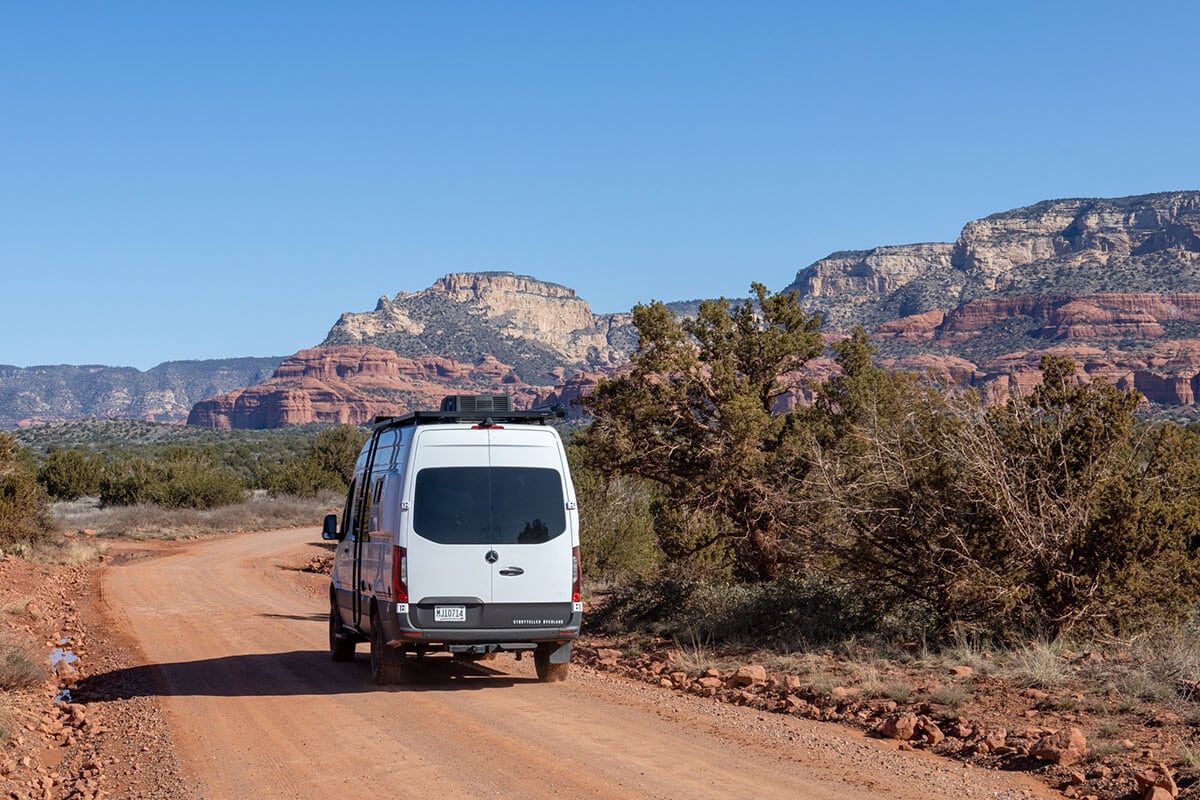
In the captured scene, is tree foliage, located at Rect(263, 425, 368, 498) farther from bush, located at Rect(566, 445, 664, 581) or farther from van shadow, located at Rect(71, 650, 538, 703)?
van shadow, located at Rect(71, 650, 538, 703)

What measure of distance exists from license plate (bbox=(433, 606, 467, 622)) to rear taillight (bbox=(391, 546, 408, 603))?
34 cm

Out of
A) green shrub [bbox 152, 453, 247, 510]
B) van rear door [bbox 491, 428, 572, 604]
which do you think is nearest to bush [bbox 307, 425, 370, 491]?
green shrub [bbox 152, 453, 247, 510]

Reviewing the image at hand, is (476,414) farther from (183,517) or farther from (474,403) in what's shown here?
(183,517)

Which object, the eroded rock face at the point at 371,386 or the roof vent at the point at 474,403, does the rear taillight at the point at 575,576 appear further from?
the eroded rock face at the point at 371,386

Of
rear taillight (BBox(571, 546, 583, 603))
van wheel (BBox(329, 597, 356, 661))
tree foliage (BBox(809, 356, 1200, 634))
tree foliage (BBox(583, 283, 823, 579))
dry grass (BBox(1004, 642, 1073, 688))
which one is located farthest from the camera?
tree foliage (BBox(583, 283, 823, 579))

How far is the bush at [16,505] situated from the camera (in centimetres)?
3127

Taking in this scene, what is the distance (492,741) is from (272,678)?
5.02 meters

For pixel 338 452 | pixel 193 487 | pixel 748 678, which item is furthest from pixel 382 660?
pixel 338 452

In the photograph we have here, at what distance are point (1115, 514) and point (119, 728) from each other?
408 inches

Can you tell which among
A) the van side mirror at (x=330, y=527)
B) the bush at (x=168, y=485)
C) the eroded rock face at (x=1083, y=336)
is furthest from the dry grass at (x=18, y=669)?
the eroded rock face at (x=1083, y=336)

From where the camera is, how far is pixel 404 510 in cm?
1138

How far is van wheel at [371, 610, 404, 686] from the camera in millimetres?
12047

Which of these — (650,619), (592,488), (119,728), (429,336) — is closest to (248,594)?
(592,488)

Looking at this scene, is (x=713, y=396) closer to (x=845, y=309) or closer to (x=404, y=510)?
(x=404, y=510)
